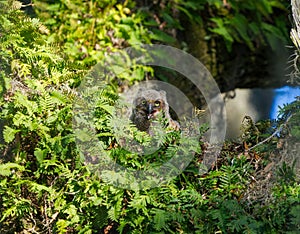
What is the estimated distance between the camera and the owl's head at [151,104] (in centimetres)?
424

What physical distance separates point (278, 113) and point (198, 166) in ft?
2.17

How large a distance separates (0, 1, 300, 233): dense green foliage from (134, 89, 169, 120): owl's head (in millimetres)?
509

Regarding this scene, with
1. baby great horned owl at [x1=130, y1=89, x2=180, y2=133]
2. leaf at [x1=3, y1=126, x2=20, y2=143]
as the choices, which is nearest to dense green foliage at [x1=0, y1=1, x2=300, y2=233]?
leaf at [x1=3, y1=126, x2=20, y2=143]

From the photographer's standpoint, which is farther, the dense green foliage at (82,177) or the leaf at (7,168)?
the leaf at (7,168)

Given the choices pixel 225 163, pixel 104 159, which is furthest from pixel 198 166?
pixel 104 159

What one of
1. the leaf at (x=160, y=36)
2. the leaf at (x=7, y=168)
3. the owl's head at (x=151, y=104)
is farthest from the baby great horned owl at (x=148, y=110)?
the leaf at (x=160, y=36)

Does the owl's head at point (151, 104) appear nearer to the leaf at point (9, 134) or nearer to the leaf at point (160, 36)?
the leaf at point (9, 134)

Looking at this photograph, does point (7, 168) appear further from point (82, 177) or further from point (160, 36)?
point (160, 36)

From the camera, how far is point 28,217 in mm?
3818

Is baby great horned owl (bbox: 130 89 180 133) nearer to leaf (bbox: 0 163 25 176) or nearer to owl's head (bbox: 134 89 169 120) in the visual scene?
owl's head (bbox: 134 89 169 120)

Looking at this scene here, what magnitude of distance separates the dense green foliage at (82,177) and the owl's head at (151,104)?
51 cm

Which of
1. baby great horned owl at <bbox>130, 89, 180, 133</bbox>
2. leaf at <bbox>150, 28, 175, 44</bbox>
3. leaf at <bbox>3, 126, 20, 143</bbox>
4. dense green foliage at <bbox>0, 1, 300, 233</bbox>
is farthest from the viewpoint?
leaf at <bbox>150, 28, 175, 44</bbox>

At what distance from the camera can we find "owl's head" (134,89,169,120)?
424cm

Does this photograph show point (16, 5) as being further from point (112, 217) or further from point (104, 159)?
point (112, 217)
